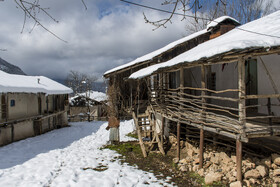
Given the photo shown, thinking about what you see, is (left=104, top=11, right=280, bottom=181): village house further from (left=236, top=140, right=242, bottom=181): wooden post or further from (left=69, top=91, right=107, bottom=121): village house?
(left=69, top=91, right=107, bottom=121): village house

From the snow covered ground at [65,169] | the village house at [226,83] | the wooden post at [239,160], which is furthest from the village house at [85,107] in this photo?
the wooden post at [239,160]

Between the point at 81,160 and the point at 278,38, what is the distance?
9.23 meters

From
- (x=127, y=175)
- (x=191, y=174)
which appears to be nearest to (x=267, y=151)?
(x=191, y=174)

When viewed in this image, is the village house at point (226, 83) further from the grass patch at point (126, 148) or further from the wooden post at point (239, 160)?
the grass patch at point (126, 148)

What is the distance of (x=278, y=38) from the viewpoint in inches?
196

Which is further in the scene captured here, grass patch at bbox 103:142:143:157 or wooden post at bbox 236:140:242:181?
grass patch at bbox 103:142:143:157

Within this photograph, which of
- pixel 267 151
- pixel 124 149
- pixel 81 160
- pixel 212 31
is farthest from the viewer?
pixel 212 31

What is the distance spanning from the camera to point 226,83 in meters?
10.2

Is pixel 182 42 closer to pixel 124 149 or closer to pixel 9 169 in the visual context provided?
pixel 124 149

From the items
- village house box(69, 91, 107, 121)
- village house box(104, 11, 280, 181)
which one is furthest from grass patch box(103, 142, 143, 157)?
village house box(69, 91, 107, 121)

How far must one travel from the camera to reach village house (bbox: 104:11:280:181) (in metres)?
5.29

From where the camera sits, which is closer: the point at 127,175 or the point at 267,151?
the point at 267,151

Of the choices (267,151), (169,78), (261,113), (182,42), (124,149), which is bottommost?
(124,149)

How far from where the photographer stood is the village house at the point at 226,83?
17.4ft
